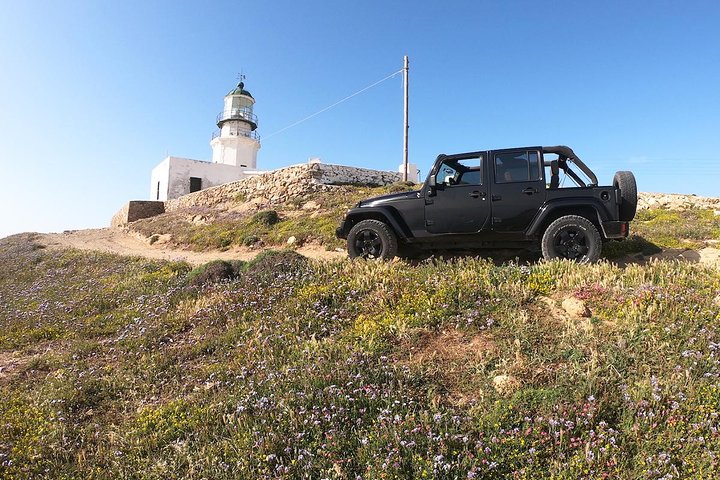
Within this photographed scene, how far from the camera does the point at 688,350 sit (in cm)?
389

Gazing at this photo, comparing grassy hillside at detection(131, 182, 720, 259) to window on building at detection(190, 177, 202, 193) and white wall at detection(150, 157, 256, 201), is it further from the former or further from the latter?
window on building at detection(190, 177, 202, 193)

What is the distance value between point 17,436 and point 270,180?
20887 millimetres

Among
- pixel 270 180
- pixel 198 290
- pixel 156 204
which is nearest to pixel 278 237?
pixel 198 290

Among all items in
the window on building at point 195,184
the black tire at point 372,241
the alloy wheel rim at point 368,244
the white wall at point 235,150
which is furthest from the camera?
the white wall at point 235,150

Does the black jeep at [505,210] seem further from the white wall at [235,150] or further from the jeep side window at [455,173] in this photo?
the white wall at [235,150]

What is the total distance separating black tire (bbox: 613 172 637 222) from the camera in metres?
6.79

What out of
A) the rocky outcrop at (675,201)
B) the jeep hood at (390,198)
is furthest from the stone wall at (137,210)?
the rocky outcrop at (675,201)

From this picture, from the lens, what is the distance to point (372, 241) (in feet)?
26.9

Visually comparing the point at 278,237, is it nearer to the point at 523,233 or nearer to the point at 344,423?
the point at 523,233

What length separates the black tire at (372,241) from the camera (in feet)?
25.8

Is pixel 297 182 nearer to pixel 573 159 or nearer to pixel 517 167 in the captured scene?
pixel 517 167

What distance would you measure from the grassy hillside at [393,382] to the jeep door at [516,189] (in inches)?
38.2

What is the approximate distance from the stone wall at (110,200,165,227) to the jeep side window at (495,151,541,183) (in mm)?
32341

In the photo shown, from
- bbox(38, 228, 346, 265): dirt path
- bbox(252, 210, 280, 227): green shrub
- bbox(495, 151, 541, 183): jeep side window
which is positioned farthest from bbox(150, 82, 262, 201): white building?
bbox(495, 151, 541, 183): jeep side window
